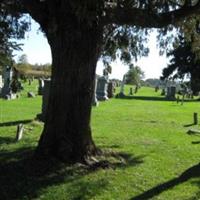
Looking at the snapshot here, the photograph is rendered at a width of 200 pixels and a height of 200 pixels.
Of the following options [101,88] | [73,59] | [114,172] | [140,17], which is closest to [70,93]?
Result: [73,59]

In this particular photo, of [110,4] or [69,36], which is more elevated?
[110,4]

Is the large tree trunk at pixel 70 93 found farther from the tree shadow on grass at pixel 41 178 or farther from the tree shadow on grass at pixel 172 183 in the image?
the tree shadow on grass at pixel 172 183

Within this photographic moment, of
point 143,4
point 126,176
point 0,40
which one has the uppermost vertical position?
point 143,4

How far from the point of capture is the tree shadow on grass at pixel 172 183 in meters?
8.25

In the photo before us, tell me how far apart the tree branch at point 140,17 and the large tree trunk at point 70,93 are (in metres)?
0.48

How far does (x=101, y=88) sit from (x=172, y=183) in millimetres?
22542

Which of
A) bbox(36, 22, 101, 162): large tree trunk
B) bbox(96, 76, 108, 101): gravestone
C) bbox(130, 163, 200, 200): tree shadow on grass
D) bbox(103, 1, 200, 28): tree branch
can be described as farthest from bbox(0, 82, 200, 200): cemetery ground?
bbox(96, 76, 108, 101): gravestone

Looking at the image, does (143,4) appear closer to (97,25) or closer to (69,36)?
(97,25)

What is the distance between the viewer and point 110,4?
366 inches

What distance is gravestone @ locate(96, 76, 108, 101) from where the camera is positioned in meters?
30.6

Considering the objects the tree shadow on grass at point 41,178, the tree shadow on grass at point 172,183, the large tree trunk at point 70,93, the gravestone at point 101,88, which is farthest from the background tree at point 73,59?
the gravestone at point 101,88

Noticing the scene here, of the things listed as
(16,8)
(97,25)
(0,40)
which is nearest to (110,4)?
(97,25)

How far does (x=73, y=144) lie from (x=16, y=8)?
321 centimetres

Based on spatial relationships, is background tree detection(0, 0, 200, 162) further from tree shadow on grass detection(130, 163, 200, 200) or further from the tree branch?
tree shadow on grass detection(130, 163, 200, 200)
